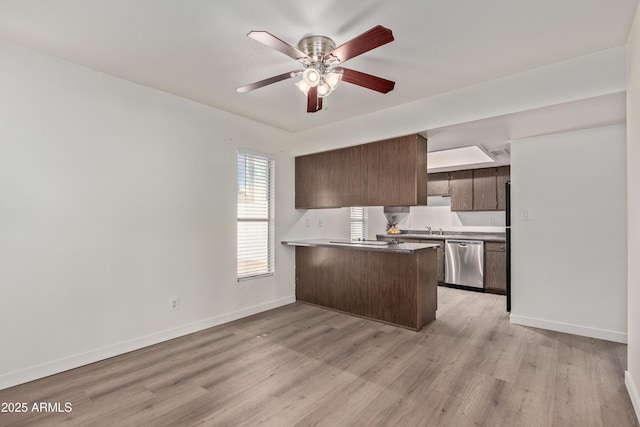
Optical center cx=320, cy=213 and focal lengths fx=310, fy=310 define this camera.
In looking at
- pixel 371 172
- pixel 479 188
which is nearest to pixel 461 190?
pixel 479 188

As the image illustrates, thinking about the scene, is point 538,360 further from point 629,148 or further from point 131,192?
point 131,192

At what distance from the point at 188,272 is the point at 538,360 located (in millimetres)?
3469

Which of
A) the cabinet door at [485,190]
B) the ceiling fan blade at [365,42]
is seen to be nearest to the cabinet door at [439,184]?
the cabinet door at [485,190]

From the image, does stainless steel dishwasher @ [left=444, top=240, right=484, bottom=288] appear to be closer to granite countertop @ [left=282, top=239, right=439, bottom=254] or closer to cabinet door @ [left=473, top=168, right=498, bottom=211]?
cabinet door @ [left=473, top=168, right=498, bottom=211]

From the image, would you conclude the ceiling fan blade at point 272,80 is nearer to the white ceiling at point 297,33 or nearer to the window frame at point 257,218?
the white ceiling at point 297,33

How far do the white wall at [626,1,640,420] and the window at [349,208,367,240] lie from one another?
13.5ft

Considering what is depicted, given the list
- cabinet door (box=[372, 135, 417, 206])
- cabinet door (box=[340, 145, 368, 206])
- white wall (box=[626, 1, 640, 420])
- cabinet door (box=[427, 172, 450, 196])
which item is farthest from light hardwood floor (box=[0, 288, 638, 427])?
cabinet door (box=[427, 172, 450, 196])

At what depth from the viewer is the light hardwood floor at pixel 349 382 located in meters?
1.95

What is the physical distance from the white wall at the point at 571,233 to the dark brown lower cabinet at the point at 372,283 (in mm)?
1090

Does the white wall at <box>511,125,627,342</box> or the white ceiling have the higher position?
the white ceiling

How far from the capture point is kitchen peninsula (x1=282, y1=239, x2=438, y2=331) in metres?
3.50

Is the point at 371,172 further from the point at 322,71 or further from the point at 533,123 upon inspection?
the point at 322,71

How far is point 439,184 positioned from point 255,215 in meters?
3.95

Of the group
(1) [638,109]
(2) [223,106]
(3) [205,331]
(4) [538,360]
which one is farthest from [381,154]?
(3) [205,331]
